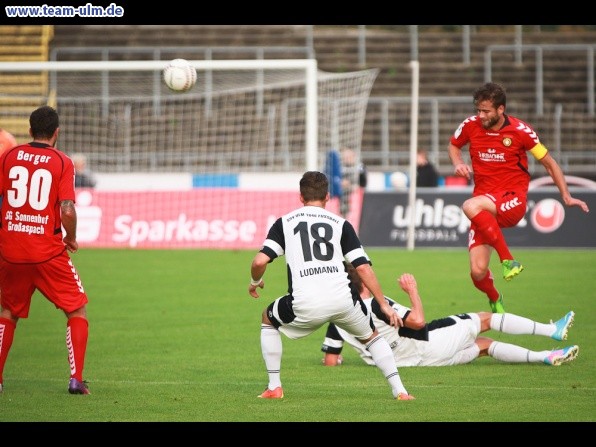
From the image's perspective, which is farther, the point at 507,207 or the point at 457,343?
the point at 507,207

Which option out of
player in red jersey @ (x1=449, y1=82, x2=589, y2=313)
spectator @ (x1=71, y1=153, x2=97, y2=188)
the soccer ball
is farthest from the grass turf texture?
spectator @ (x1=71, y1=153, x2=97, y2=188)

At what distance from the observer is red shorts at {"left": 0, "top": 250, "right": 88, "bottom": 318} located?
8.34 metres

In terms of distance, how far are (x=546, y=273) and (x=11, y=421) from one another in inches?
473

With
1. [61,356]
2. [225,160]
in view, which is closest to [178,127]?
[225,160]

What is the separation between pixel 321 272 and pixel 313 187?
0.60 meters

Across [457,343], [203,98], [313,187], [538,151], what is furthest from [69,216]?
[203,98]

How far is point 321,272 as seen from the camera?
25.2ft

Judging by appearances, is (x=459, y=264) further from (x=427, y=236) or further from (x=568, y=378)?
(x=568, y=378)

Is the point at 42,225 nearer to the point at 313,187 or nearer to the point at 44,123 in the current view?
the point at 44,123

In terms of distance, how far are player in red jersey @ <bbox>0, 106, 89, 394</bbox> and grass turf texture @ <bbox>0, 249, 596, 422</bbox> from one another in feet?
2.23

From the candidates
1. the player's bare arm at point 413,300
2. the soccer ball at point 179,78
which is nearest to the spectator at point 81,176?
the soccer ball at point 179,78

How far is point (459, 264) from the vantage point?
19.4 m

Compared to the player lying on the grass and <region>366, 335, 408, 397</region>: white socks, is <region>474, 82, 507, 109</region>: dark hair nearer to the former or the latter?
the player lying on the grass

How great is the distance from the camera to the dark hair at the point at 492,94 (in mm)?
10203
